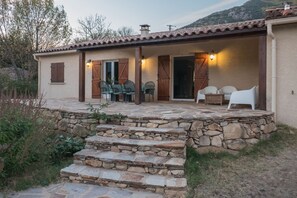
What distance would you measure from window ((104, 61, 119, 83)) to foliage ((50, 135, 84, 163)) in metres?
7.23

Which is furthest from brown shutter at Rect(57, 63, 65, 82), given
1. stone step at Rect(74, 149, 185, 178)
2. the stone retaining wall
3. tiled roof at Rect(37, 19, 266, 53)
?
stone step at Rect(74, 149, 185, 178)

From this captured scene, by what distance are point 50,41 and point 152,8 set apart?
26.0ft

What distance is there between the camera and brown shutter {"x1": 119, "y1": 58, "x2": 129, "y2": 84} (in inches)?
488

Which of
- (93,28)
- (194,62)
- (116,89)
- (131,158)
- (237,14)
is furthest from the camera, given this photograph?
(237,14)

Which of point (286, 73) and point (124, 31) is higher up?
point (124, 31)

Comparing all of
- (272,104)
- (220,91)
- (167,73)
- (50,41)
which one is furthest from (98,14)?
(272,104)

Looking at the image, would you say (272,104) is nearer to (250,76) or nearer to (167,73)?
(250,76)

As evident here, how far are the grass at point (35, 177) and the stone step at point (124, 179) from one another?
225mm

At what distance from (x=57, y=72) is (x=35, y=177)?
427 inches

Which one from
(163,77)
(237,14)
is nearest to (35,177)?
(163,77)

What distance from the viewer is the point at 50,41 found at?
1983cm

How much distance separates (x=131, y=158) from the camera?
4.72 meters

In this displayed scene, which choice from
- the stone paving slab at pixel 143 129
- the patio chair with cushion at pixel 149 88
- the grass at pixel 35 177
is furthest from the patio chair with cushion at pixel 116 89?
the grass at pixel 35 177

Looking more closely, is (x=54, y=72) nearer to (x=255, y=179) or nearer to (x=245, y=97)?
(x=245, y=97)
